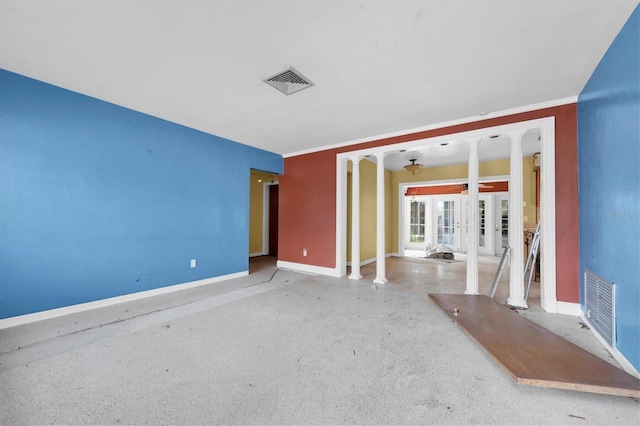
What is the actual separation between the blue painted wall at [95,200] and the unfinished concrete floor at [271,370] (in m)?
0.49

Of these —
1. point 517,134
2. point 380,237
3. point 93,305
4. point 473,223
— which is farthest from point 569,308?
point 93,305

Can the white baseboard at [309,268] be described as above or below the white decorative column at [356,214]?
below

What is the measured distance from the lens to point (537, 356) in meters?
1.84

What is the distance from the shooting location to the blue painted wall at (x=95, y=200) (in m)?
2.50

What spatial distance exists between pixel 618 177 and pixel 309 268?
4360 mm

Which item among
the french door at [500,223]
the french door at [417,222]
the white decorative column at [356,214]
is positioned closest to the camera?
the white decorative column at [356,214]

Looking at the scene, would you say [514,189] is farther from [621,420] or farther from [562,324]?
[621,420]

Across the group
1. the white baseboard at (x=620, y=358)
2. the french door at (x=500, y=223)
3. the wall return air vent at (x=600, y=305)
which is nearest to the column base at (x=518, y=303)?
the wall return air vent at (x=600, y=305)

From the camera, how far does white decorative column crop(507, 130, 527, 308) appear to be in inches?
122

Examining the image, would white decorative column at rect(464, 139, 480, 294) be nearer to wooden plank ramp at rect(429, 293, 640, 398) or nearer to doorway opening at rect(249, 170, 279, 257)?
wooden plank ramp at rect(429, 293, 640, 398)

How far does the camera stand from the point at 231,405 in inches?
57.7

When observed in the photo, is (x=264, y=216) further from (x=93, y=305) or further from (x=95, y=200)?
(x=93, y=305)

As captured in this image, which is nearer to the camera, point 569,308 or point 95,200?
point 569,308

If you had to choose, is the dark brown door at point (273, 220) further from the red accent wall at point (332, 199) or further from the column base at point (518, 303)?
the column base at point (518, 303)
